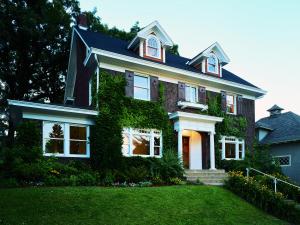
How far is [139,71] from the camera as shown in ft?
65.7

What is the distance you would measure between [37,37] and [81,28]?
846cm

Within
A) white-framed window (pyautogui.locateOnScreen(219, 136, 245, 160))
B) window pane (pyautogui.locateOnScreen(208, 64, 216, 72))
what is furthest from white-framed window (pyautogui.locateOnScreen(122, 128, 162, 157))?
window pane (pyautogui.locateOnScreen(208, 64, 216, 72))

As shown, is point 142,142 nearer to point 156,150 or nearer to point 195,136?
point 156,150

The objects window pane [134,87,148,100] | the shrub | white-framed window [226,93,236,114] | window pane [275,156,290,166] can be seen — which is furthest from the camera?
window pane [275,156,290,166]

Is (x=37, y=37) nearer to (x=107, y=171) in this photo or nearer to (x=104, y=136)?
(x=104, y=136)

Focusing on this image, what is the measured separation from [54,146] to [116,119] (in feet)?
11.9

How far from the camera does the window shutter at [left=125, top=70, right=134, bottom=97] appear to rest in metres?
19.3

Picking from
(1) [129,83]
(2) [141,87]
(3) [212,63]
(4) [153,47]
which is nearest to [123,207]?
(1) [129,83]

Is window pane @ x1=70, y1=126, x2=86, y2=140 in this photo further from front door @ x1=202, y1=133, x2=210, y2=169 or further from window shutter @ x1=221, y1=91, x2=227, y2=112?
window shutter @ x1=221, y1=91, x2=227, y2=112

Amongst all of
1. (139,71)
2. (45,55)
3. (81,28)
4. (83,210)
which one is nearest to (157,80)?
(139,71)

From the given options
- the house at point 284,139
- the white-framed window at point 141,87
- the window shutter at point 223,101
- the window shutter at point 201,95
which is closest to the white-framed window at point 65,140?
the white-framed window at point 141,87

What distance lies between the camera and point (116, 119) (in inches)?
725

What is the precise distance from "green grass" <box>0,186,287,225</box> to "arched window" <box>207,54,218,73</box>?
1212cm

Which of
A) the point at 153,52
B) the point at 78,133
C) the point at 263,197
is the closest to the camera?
the point at 263,197
